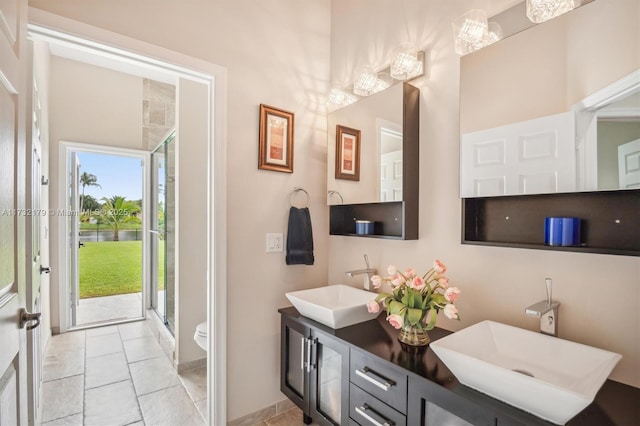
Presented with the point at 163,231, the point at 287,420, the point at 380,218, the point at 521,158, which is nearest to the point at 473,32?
the point at 521,158

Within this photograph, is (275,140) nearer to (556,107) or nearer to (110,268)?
(556,107)

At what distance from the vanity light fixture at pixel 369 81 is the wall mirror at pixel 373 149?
0.31 feet

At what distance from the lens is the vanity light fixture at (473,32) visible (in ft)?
4.75

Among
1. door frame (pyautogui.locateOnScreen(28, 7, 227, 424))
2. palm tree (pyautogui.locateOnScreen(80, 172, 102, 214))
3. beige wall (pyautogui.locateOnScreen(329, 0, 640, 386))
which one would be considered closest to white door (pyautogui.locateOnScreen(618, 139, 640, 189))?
beige wall (pyautogui.locateOnScreen(329, 0, 640, 386))

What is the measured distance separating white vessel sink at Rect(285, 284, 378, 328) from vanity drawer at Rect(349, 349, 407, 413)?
0.67 feet

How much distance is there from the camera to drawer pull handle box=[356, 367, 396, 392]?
4.18ft

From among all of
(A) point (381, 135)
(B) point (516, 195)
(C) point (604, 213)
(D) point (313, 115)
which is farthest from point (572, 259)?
(D) point (313, 115)

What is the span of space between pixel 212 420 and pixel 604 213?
7.26 feet

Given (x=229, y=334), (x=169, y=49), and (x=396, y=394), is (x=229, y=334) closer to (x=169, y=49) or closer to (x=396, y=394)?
(x=396, y=394)

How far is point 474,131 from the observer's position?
1477 millimetres

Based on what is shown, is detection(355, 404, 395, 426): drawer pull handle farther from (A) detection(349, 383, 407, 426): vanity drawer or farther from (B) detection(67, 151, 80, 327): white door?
(B) detection(67, 151, 80, 327): white door

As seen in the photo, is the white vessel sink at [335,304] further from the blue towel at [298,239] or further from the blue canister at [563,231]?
the blue canister at [563,231]

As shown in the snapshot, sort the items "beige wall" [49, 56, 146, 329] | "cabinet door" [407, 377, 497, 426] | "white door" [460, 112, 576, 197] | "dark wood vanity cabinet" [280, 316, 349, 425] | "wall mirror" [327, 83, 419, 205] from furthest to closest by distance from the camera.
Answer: "beige wall" [49, 56, 146, 329] < "wall mirror" [327, 83, 419, 205] < "dark wood vanity cabinet" [280, 316, 349, 425] < "white door" [460, 112, 576, 197] < "cabinet door" [407, 377, 497, 426]

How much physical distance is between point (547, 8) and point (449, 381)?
1.50m
